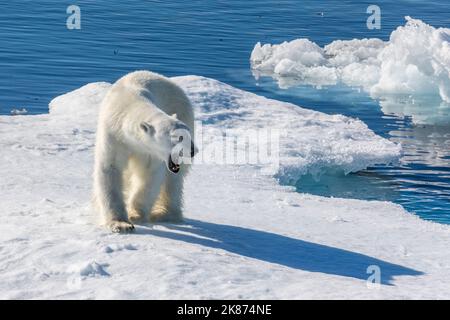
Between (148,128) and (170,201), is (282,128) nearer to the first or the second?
(170,201)

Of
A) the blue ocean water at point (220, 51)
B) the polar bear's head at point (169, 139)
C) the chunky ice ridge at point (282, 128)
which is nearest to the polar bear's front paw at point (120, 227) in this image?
the polar bear's head at point (169, 139)

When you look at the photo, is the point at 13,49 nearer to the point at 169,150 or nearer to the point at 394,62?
the point at 394,62

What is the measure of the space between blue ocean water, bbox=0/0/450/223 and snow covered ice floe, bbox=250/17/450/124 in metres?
0.44

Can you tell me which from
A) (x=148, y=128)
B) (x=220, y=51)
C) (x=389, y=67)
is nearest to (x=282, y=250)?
(x=148, y=128)

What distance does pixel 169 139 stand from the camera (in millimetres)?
5781

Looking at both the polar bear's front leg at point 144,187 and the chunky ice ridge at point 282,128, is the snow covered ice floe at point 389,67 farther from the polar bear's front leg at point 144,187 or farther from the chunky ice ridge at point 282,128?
the polar bear's front leg at point 144,187

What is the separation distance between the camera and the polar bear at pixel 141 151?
19.2 ft

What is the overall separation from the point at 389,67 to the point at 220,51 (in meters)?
6.31

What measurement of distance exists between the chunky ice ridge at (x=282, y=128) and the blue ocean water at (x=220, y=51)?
439 millimetres

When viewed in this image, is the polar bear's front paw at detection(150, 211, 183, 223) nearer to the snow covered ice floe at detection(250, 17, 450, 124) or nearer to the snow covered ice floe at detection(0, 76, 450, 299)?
the snow covered ice floe at detection(0, 76, 450, 299)

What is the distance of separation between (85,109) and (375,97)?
7747 mm

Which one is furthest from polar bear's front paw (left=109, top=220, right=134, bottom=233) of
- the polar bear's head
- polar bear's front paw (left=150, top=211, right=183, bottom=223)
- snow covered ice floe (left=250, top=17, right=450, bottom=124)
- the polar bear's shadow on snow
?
snow covered ice floe (left=250, top=17, right=450, bottom=124)

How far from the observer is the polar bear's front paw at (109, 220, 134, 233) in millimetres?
6062

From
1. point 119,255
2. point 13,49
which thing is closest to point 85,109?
point 119,255
